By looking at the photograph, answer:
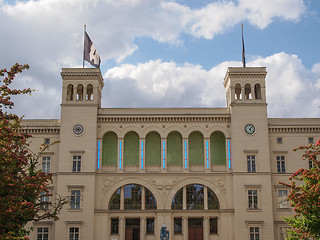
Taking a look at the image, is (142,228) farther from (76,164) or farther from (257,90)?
(257,90)

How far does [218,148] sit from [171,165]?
603cm

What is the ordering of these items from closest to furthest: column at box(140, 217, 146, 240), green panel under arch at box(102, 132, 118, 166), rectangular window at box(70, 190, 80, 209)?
column at box(140, 217, 146, 240) < rectangular window at box(70, 190, 80, 209) < green panel under arch at box(102, 132, 118, 166)

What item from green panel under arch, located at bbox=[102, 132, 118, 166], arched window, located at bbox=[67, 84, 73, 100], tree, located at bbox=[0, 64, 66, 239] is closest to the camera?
tree, located at bbox=[0, 64, 66, 239]

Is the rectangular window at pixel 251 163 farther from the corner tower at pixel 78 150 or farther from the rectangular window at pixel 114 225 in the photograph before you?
the corner tower at pixel 78 150

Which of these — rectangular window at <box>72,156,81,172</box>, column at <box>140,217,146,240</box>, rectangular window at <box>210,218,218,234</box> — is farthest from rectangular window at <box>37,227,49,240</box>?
rectangular window at <box>210,218,218,234</box>

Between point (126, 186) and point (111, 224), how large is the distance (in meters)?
4.54

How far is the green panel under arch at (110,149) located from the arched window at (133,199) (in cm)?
354

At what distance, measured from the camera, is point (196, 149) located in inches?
2026

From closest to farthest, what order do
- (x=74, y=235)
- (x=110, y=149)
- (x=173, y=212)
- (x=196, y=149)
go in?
1. (x=74, y=235)
2. (x=173, y=212)
3. (x=110, y=149)
4. (x=196, y=149)

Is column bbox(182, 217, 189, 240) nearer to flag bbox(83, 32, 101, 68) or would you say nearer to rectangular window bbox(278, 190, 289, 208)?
rectangular window bbox(278, 190, 289, 208)

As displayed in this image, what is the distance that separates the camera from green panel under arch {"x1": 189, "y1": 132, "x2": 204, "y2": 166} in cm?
5100

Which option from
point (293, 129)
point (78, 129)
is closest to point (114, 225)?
point (78, 129)

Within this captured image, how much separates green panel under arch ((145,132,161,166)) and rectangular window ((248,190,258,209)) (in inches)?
429

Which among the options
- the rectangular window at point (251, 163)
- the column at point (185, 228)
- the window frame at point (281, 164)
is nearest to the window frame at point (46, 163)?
the column at point (185, 228)
